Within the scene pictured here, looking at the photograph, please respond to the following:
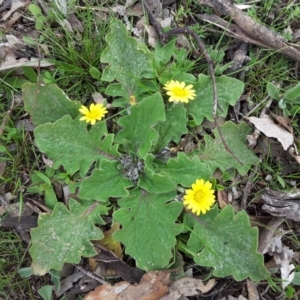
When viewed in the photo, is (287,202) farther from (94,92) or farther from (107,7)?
(107,7)

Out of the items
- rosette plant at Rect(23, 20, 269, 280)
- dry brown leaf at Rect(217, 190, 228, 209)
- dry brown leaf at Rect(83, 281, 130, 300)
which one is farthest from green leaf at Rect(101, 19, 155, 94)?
dry brown leaf at Rect(83, 281, 130, 300)

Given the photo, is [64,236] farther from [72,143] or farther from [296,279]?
[296,279]

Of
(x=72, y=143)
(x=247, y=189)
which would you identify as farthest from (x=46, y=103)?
(x=247, y=189)

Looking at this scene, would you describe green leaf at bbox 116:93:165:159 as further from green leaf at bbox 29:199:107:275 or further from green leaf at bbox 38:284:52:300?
green leaf at bbox 38:284:52:300

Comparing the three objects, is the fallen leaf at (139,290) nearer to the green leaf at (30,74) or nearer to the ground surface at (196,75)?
the ground surface at (196,75)

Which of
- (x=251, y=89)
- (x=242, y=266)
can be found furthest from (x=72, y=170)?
(x=251, y=89)

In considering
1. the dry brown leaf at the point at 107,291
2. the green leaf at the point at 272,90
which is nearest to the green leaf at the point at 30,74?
the dry brown leaf at the point at 107,291
